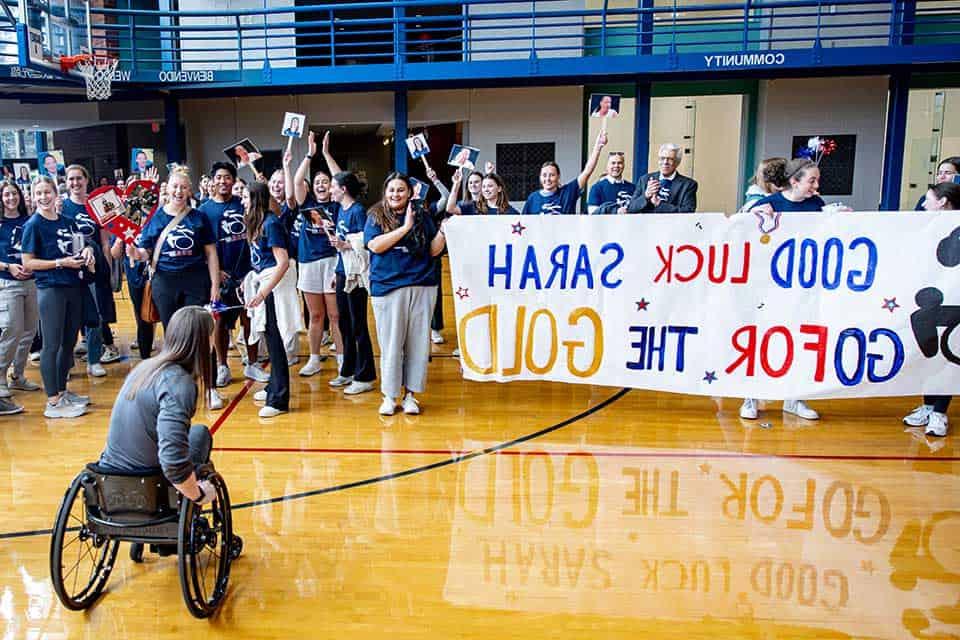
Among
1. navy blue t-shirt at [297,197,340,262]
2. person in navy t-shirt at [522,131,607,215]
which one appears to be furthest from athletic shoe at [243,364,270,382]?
person in navy t-shirt at [522,131,607,215]

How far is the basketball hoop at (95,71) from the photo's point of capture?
1055 cm

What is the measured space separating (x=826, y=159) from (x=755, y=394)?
10271 mm

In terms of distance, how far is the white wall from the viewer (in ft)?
44.4

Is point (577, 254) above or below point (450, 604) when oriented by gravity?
above

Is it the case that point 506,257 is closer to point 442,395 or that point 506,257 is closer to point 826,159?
point 442,395

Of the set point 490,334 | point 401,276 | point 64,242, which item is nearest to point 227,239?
point 64,242

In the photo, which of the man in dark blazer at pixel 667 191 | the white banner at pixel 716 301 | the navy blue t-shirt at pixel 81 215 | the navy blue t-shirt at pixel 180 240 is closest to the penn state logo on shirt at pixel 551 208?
the man in dark blazer at pixel 667 191

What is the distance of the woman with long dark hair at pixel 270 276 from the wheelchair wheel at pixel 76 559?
1.74 metres

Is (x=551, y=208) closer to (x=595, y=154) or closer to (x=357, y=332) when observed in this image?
(x=595, y=154)

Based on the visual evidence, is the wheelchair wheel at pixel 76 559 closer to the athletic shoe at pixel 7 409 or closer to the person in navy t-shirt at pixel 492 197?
the athletic shoe at pixel 7 409

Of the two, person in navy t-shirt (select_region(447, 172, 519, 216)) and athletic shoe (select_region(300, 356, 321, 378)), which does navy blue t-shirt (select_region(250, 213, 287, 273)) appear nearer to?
athletic shoe (select_region(300, 356, 321, 378))

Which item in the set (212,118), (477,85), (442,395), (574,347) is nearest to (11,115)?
(212,118)

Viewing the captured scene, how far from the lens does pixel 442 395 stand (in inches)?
231

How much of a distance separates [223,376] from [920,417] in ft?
17.0
